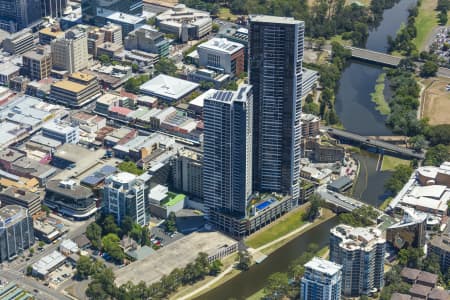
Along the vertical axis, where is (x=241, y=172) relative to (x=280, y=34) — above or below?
below

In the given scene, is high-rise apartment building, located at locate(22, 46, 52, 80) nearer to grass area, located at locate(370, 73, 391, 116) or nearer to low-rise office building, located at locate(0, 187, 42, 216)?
low-rise office building, located at locate(0, 187, 42, 216)

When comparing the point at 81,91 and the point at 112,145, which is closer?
the point at 112,145

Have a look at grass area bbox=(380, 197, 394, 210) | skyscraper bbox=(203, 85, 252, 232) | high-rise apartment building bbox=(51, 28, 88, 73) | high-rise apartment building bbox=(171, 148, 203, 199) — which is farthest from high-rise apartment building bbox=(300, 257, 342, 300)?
high-rise apartment building bbox=(51, 28, 88, 73)

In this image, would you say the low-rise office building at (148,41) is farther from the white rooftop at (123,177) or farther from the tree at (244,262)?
the tree at (244,262)

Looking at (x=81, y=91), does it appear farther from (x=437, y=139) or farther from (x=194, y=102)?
(x=437, y=139)

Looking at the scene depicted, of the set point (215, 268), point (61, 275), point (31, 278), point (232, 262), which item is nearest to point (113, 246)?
point (61, 275)

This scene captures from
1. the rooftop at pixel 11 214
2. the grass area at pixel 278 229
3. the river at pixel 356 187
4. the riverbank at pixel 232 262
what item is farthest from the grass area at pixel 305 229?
the rooftop at pixel 11 214

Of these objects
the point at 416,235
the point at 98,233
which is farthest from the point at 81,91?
the point at 416,235
